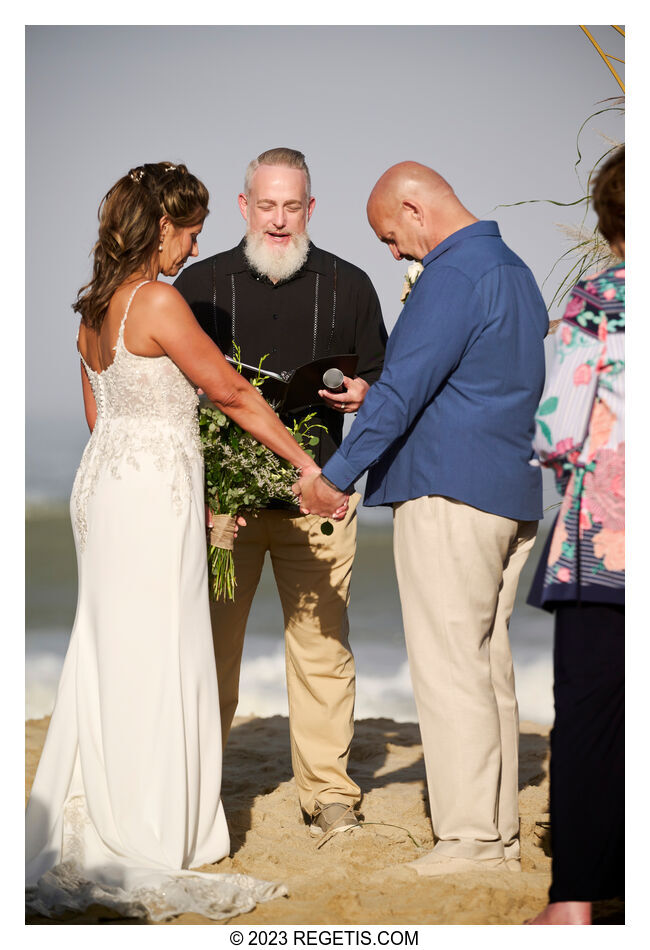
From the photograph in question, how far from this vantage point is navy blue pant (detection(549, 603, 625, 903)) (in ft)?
9.56

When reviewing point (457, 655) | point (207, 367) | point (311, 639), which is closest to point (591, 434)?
point (457, 655)

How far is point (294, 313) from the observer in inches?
189

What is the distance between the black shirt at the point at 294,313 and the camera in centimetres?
476

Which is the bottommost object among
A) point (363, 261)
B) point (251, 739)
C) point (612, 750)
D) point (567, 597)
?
point (251, 739)

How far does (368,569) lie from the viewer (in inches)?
553

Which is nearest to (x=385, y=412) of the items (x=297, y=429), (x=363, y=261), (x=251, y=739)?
(x=297, y=429)

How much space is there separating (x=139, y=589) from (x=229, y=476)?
563 mm

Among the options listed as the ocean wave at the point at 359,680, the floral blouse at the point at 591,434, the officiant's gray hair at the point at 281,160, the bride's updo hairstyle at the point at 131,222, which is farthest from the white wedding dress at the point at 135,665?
the ocean wave at the point at 359,680

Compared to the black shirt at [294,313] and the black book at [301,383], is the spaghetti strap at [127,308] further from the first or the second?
the black shirt at [294,313]

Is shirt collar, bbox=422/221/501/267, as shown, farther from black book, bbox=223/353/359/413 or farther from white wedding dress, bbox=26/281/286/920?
white wedding dress, bbox=26/281/286/920

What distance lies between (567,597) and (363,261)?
24.0 feet

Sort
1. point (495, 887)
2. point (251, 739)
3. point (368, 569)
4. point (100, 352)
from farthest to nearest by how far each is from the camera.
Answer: point (368, 569) → point (251, 739) → point (100, 352) → point (495, 887)

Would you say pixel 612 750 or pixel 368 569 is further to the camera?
pixel 368 569
